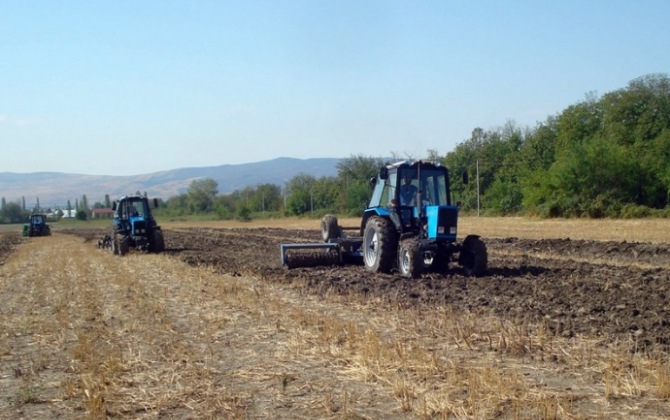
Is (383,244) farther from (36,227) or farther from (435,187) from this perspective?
(36,227)

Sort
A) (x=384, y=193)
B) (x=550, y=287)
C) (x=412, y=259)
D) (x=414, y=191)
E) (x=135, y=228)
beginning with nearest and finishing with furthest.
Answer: (x=550, y=287), (x=412, y=259), (x=414, y=191), (x=384, y=193), (x=135, y=228)

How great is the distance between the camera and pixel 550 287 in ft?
34.2

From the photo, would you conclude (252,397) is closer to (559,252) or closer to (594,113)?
(559,252)

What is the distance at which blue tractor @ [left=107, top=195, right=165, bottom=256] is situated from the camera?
70.5 ft

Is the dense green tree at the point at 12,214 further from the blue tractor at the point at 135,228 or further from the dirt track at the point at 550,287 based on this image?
the dirt track at the point at 550,287

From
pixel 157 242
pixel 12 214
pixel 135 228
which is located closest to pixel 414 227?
pixel 157 242

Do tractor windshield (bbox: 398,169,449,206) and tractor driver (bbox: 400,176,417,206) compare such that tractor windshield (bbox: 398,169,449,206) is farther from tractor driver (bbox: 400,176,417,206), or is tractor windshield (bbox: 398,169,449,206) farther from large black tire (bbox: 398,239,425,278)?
large black tire (bbox: 398,239,425,278)

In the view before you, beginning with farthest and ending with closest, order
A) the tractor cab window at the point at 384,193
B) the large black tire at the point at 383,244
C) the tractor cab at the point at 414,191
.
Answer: the tractor cab window at the point at 384,193 < the tractor cab at the point at 414,191 < the large black tire at the point at 383,244

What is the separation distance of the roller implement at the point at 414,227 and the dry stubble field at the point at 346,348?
43 cm

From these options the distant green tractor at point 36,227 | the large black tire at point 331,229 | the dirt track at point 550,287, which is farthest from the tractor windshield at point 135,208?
the distant green tractor at point 36,227

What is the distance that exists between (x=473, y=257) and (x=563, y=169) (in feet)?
92.5

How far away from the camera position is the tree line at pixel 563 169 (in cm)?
3697

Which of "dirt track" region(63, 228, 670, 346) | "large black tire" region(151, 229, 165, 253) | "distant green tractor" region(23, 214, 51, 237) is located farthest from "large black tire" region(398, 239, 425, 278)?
"distant green tractor" region(23, 214, 51, 237)

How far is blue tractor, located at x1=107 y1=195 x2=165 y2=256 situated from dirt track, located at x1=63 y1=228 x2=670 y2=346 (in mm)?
4699
